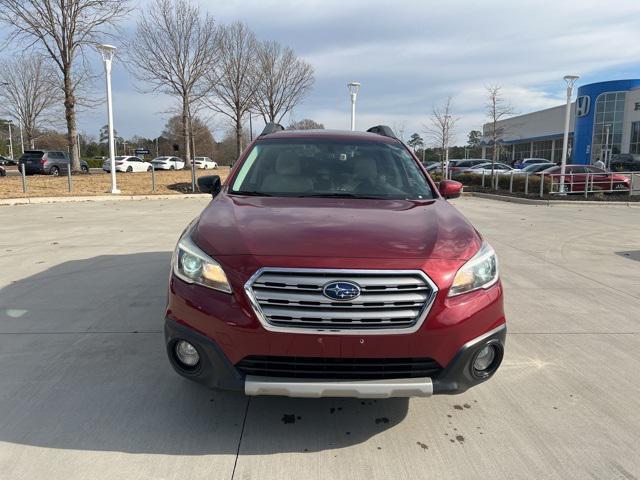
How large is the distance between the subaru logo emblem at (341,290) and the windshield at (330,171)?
1323 mm

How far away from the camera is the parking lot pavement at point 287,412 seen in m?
2.46

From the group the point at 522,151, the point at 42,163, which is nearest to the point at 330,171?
the point at 42,163

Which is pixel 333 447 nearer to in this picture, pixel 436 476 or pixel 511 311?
pixel 436 476

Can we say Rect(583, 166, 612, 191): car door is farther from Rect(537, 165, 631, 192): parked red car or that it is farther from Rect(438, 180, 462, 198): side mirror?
Rect(438, 180, 462, 198): side mirror

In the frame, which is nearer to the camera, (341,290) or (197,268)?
(341,290)

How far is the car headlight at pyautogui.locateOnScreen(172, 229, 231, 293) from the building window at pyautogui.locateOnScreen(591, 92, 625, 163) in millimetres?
55055

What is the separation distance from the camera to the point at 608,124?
4906 centimetres

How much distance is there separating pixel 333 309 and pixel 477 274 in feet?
2.77

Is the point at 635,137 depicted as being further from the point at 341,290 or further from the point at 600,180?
the point at 341,290

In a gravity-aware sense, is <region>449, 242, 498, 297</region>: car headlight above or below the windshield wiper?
below

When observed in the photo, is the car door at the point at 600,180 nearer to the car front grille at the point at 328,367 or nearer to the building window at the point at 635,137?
the car front grille at the point at 328,367

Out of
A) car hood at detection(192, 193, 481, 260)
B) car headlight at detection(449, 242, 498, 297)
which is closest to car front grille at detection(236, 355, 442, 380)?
car headlight at detection(449, 242, 498, 297)

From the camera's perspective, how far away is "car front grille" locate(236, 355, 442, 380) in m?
2.39

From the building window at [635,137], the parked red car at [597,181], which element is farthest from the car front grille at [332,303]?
the building window at [635,137]
